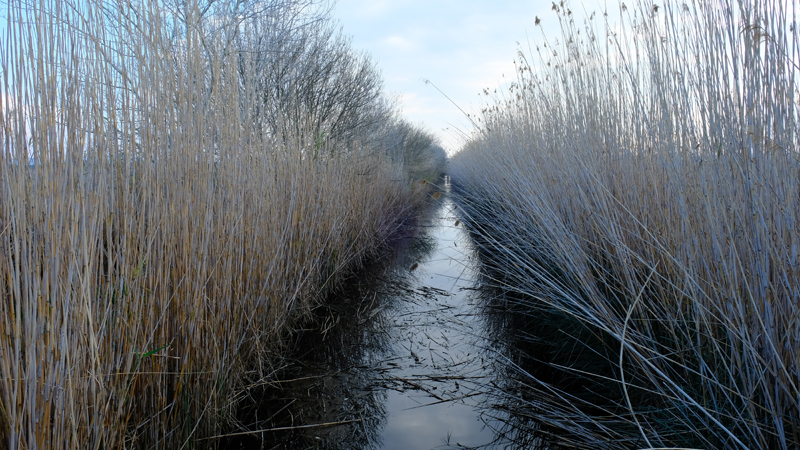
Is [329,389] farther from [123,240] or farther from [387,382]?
[123,240]

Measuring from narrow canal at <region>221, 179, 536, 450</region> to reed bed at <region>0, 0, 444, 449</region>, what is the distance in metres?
0.25

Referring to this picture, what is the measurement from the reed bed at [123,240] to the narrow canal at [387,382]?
25 centimetres

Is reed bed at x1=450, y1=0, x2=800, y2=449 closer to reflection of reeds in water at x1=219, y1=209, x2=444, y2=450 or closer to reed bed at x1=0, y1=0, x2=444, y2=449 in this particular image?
reflection of reeds in water at x1=219, y1=209, x2=444, y2=450

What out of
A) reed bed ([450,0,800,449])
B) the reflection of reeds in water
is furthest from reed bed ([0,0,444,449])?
reed bed ([450,0,800,449])

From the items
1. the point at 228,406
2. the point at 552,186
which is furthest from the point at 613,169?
the point at 228,406

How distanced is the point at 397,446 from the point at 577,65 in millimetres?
2535

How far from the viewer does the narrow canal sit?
1.90 m

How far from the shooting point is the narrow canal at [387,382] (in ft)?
6.23

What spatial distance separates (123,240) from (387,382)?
157cm

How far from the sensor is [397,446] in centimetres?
188

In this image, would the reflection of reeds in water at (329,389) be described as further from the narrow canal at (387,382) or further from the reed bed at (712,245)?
the reed bed at (712,245)

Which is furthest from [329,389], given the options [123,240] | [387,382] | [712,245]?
[712,245]

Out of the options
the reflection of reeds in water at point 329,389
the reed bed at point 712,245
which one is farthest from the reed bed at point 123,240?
the reed bed at point 712,245

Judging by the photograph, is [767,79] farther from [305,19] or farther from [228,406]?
[305,19]
